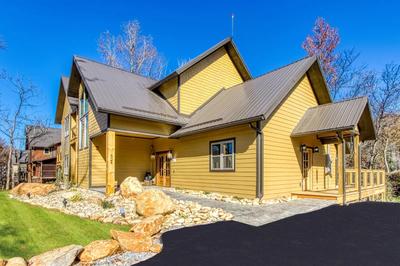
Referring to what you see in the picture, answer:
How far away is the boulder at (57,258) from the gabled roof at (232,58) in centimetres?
1066

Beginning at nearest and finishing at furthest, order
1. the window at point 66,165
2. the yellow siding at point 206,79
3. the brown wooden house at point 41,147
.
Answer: the yellow siding at point 206,79
the window at point 66,165
the brown wooden house at point 41,147

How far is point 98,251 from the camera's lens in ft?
15.3

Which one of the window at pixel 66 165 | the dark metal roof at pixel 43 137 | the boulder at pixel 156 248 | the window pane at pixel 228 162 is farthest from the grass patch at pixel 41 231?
the dark metal roof at pixel 43 137

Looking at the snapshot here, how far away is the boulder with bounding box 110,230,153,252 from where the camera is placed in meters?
4.92

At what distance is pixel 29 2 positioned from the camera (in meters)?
15.1

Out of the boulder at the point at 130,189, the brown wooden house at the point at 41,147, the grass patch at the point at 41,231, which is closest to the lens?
the grass patch at the point at 41,231

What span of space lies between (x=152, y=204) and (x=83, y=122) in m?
9.55

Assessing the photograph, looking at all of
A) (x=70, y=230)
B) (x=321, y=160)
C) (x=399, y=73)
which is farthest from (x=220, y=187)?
(x=399, y=73)

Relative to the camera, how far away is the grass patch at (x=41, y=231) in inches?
201

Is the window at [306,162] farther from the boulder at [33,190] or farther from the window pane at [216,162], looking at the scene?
the boulder at [33,190]

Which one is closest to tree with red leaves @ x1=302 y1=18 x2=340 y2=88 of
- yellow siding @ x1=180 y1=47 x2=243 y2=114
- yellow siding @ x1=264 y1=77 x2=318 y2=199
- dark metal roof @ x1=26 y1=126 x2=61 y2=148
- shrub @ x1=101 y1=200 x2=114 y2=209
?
yellow siding @ x1=180 y1=47 x2=243 y2=114

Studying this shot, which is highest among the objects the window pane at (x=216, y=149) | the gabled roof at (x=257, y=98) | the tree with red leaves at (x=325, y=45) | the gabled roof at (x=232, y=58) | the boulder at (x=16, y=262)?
the tree with red leaves at (x=325, y=45)

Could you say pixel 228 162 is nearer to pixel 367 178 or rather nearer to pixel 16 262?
pixel 367 178

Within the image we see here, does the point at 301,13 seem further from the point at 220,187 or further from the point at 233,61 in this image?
the point at 220,187
